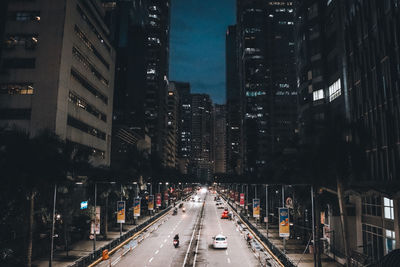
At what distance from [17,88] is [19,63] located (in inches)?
→ 156

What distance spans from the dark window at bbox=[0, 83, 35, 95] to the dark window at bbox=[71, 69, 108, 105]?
808 centimetres

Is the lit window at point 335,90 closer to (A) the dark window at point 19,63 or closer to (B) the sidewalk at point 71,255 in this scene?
(B) the sidewalk at point 71,255

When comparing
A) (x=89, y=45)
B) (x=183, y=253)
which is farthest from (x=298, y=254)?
(x=89, y=45)

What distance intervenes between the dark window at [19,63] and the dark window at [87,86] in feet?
22.5

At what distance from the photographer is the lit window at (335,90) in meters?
44.7

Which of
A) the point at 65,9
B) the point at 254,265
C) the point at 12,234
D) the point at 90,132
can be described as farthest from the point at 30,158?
the point at 90,132

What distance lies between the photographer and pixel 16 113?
164ft

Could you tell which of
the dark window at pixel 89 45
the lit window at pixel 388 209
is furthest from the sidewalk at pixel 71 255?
the dark window at pixel 89 45

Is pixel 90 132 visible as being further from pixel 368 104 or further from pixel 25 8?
pixel 368 104

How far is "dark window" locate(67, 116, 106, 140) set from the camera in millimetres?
56481

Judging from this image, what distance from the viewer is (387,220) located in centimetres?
2914

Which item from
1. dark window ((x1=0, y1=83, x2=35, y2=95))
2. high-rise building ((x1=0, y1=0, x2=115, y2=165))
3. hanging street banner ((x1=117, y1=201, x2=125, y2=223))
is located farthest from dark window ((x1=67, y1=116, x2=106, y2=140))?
hanging street banner ((x1=117, y1=201, x2=125, y2=223))

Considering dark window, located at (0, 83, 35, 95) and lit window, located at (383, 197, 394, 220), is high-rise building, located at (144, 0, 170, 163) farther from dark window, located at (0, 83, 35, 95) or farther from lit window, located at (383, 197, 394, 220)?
lit window, located at (383, 197, 394, 220)

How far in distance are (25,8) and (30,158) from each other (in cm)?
3383
